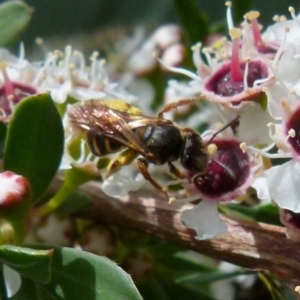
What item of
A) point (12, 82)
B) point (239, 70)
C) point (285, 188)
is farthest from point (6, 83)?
point (285, 188)

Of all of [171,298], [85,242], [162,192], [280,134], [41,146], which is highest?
[280,134]

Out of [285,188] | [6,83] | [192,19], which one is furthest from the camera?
[192,19]

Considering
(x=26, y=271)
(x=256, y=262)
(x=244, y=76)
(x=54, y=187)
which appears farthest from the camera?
(x=54, y=187)

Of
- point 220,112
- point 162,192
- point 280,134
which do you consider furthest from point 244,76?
point 162,192

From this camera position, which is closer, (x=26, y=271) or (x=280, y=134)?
(x=26, y=271)

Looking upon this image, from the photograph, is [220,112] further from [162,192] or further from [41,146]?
[41,146]

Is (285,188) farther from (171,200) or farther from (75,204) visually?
(75,204)
